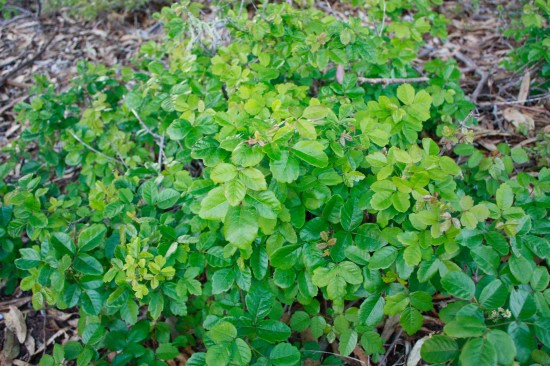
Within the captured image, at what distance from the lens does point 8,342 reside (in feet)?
7.73

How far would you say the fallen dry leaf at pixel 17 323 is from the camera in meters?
2.41

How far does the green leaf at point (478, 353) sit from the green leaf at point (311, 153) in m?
0.73

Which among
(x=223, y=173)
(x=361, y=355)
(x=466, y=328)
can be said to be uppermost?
(x=223, y=173)

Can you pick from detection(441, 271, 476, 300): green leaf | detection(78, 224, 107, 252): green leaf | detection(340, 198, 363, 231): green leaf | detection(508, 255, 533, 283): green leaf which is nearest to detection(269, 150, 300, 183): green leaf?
detection(340, 198, 363, 231): green leaf

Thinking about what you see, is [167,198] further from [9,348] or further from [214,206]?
[9,348]

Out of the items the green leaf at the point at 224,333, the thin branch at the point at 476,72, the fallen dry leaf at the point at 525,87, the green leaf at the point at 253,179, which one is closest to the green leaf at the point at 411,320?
the green leaf at the point at 224,333

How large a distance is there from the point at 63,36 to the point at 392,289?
444 cm

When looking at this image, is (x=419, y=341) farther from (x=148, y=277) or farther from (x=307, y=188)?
(x=148, y=277)

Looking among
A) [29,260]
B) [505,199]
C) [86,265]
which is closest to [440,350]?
[505,199]

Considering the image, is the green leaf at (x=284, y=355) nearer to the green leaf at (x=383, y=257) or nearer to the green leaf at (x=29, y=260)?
the green leaf at (x=383, y=257)

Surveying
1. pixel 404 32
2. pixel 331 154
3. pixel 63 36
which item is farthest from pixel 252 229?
pixel 63 36

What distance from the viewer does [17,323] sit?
7.95ft

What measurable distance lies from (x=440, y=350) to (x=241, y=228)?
774 millimetres

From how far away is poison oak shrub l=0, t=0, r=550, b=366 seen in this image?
1.44 meters
